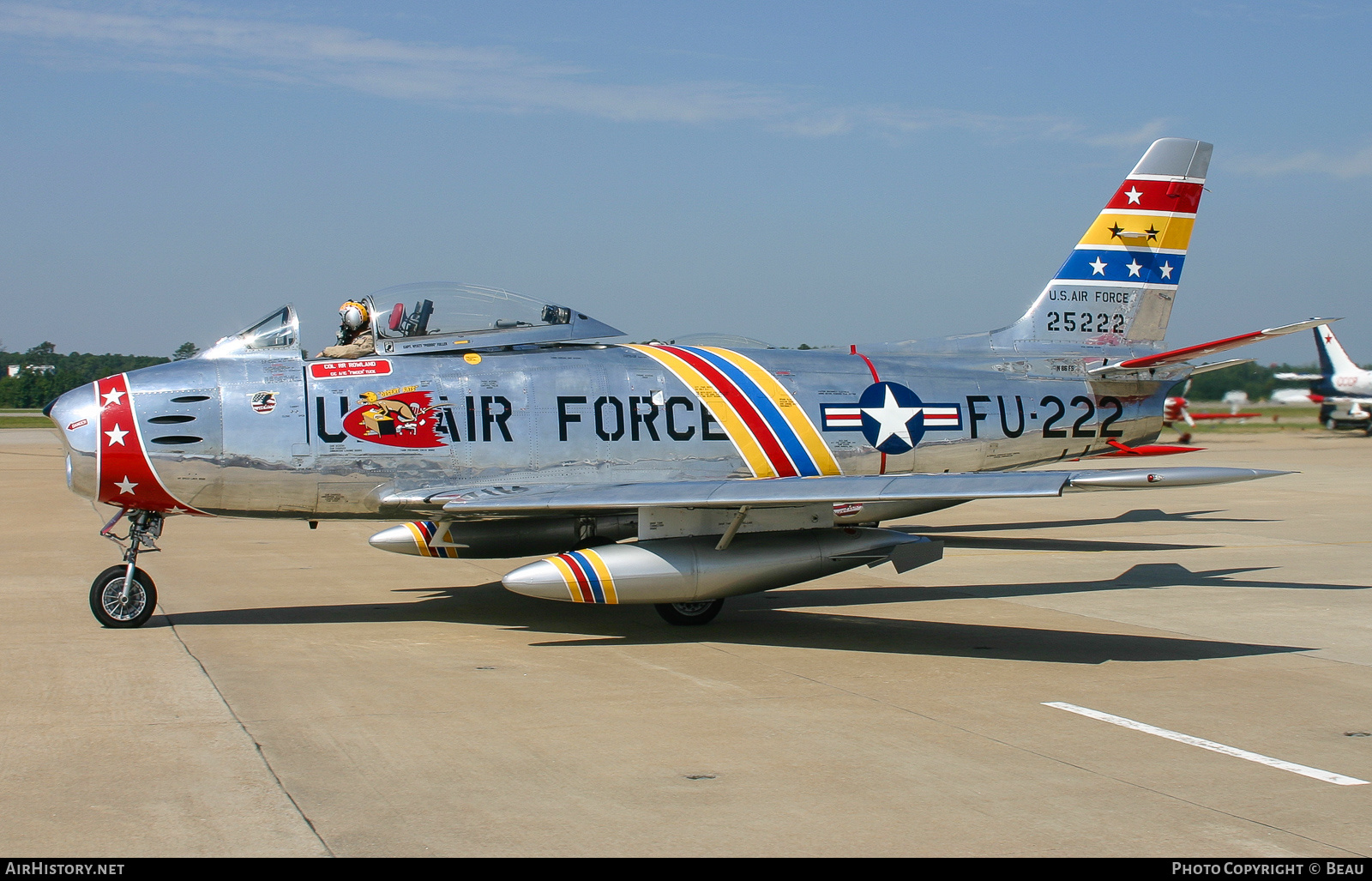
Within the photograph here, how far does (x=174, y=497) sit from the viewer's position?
368 inches

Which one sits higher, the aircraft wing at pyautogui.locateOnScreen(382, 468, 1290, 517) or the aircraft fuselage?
the aircraft fuselage

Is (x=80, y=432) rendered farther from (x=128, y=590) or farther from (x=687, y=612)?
(x=687, y=612)

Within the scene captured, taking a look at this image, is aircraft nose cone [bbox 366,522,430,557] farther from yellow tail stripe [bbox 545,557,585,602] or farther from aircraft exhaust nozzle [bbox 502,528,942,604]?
yellow tail stripe [bbox 545,557,585,602]

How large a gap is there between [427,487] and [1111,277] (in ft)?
28.8

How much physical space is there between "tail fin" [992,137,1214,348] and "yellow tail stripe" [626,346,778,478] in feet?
16.6

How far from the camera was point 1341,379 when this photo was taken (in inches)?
1743

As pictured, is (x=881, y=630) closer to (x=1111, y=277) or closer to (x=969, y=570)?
(x=969, y=570)

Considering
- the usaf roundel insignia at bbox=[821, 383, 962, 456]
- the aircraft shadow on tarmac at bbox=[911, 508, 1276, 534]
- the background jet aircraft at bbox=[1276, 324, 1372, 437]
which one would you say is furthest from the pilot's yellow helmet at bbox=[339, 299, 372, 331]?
the background jet aircraft at bbox=[1276, 324, 1372, 437]

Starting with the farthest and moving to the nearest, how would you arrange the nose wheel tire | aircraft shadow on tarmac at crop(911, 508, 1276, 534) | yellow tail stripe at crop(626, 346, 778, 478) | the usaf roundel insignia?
aircraft shadow on tarmac at crop(911, 508, 1276, 534) → the usaf roundel insignia → yellow tail stripe at crop(626, 346, 778, 478) → the nose wheel tire

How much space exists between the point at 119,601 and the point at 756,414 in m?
5.81

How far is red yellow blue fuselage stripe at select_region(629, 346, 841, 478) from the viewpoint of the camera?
1066 cm

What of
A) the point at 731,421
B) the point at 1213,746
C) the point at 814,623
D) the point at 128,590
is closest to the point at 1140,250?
the point at 731,421

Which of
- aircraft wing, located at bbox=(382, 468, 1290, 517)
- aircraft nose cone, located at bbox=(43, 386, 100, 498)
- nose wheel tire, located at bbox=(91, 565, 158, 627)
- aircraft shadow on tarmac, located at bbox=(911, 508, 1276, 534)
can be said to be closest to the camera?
aircraft wing, located at bbox=(382, 468, 1290, 517)

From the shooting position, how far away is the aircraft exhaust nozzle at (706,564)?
28.9 feet
